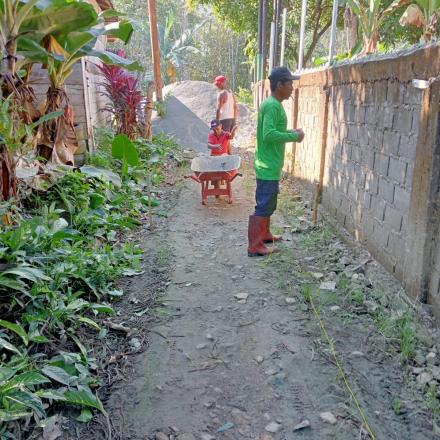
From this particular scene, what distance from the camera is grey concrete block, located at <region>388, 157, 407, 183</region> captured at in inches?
136

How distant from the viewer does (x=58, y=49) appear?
17.2 feet

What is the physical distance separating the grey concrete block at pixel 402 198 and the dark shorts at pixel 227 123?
5534 millimetres

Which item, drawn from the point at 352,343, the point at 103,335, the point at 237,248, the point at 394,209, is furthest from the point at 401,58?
the point at 103,335

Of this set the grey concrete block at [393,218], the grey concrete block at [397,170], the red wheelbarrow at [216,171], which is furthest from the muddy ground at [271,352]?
the red wheelbarrow at [216,171]

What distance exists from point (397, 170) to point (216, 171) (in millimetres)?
3139

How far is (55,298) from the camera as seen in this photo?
313 cm

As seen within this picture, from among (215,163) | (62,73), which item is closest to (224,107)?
(215,163)

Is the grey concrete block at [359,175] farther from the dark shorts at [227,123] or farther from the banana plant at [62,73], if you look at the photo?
the dark shorts at [227,123]

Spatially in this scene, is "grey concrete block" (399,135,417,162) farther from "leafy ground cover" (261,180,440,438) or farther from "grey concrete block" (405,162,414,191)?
"leafy ground cover" (261,180,440,438)

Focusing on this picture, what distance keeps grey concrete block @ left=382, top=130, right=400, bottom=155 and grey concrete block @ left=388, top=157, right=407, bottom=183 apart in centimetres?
8

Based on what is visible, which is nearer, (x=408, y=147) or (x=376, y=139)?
(x=408, y=147)

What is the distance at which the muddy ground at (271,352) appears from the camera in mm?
2428

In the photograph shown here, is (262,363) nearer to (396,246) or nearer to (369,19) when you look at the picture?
(396,246)

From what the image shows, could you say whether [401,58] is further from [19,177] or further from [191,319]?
Answer: [19,177]
